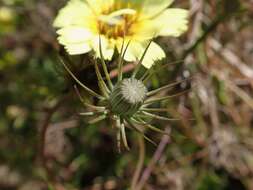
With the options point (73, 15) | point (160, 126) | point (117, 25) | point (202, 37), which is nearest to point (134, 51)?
point (117, 25)

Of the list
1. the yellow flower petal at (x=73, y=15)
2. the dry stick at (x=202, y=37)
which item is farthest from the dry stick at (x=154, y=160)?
the yellow flower petal at (x=73, y=15)

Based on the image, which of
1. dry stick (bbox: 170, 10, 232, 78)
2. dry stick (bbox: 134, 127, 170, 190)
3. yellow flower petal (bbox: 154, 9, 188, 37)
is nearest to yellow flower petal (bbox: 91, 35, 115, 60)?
yellow flower petal (bbox: 154, 9, 188, 37)

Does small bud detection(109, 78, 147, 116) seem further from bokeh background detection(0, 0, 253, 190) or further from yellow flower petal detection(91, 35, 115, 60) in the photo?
bokeh background detection(0, 0, 253, 190)

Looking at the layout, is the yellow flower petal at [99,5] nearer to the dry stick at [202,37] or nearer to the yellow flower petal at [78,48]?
the yellow flower petal at [78,48]

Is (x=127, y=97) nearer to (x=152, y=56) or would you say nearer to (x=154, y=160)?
(x=152, y=56)

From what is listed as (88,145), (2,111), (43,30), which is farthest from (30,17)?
(88,145)
